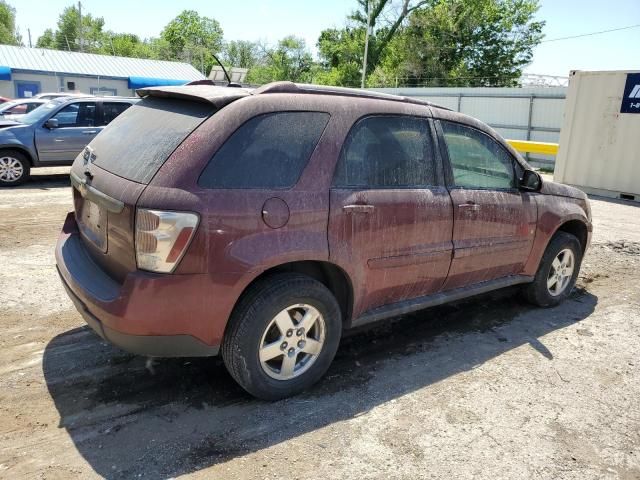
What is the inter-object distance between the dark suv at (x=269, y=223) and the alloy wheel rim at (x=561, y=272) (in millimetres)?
1238

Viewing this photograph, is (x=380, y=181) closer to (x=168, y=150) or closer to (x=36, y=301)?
(x=168, y=150)

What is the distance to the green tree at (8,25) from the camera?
3095 inches

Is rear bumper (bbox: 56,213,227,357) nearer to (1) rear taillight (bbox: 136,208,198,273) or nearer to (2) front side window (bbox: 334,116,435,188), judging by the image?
(1) rear taillight (bbox: 136,208,198,273)

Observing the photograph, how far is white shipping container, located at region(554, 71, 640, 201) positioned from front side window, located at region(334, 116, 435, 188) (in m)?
9.82

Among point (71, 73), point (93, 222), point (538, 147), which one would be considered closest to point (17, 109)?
point (93, 222)

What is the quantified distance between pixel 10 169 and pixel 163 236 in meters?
9.32

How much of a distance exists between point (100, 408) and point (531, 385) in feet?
9.14

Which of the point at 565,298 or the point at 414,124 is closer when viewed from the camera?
the point at 414,124

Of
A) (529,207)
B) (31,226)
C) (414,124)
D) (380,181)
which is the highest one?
(414,124)

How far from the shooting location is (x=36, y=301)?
465 centimetres

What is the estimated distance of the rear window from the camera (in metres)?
2.96

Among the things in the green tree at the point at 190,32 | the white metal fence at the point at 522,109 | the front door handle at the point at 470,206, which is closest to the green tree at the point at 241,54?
the green tree at the point at 190,32

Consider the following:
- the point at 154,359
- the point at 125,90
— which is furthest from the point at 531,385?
the point at 125,90

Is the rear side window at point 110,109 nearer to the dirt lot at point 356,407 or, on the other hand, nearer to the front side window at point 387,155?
the dirt lot at point 356,407
